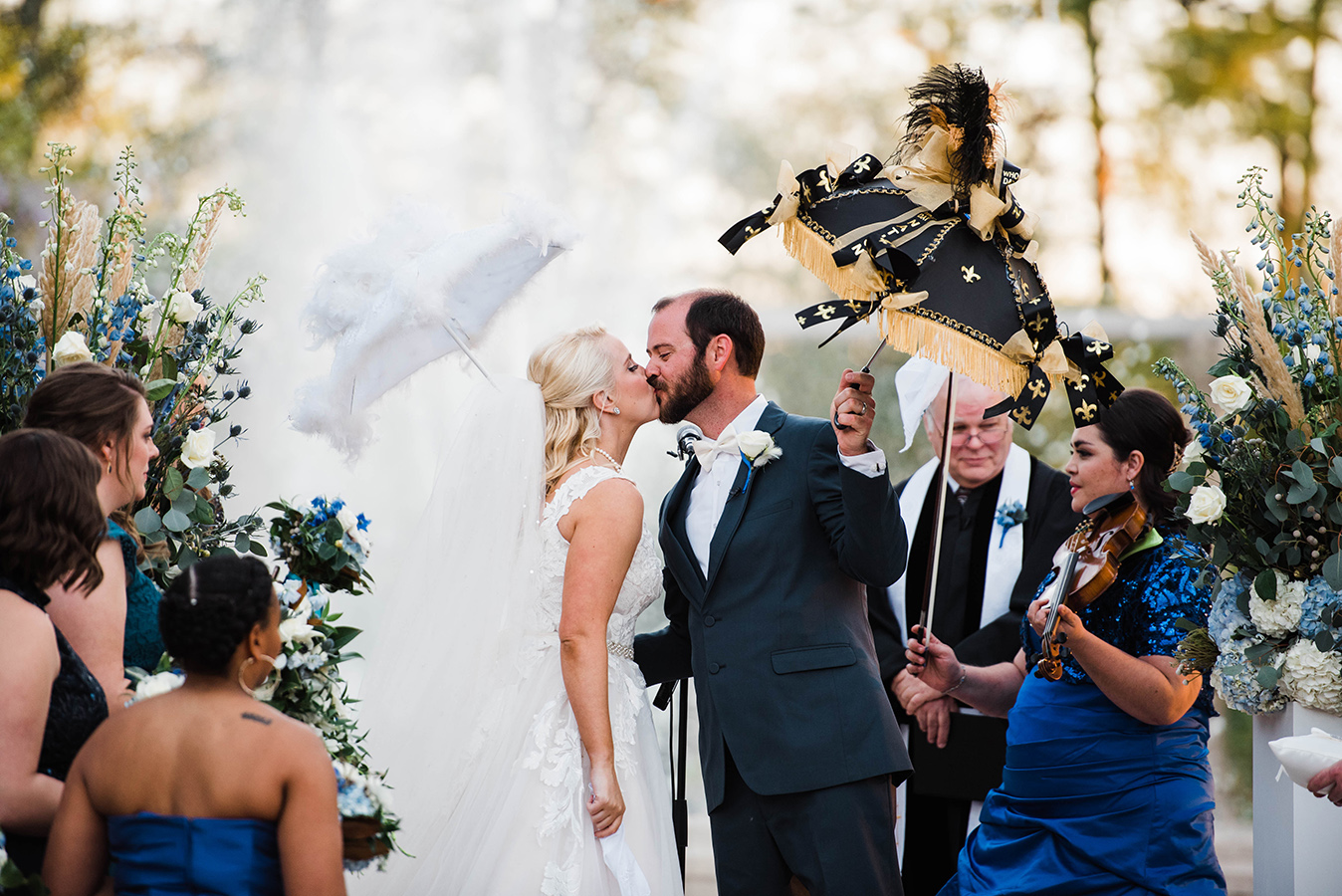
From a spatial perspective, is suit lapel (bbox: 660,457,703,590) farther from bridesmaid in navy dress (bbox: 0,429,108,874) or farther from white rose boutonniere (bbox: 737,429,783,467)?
bridesmaid in navy dress (bbox: 0,429,108,874)

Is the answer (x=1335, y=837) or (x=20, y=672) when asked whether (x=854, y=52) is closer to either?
(x=1335, y=837)

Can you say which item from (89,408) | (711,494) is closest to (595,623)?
(711,494)

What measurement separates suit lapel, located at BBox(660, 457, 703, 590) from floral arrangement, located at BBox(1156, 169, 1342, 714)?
1.27 meters

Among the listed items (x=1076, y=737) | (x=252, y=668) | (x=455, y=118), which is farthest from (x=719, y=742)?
(x=455, y=118)

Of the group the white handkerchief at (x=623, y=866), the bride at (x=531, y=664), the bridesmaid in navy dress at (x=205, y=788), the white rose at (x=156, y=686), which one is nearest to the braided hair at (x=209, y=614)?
the bridesmaid in navy dress at (x=205, y=788)

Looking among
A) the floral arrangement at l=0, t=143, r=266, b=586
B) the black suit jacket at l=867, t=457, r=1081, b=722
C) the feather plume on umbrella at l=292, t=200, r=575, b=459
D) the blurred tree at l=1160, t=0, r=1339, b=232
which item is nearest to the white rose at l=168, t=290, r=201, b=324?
the floral arrangement at l=0, t=143, r=266, b=586

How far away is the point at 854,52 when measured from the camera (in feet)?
34.1

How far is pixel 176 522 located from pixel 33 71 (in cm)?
930

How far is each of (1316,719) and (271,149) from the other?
9.43 meters

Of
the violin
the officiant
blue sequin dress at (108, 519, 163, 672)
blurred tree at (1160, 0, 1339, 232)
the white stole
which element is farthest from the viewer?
blurred tree at (1160, 0, 1339, 232)

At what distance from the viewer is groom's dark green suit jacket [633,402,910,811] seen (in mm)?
3031

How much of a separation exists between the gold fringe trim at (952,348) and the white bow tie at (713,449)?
769mm

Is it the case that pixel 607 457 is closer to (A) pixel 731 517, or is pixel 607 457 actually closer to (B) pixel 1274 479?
(A) pixel 731 517

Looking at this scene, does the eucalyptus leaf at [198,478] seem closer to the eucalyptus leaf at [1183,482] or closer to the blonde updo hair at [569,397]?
Answer: the blonde updo hair at [569,397]
